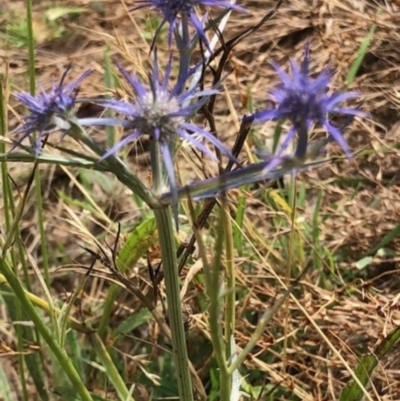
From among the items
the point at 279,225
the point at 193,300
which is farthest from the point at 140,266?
the point at 279,225

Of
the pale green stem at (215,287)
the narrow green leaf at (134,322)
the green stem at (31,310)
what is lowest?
the narrow green leaf at (134,322)

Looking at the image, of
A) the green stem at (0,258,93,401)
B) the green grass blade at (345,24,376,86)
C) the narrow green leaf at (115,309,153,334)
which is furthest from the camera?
the green grass blade at (345,24,376,86)

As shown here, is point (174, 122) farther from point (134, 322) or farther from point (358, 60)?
point (358, 60)

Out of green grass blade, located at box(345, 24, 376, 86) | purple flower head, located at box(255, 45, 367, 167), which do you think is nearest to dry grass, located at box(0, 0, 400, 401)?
green grass blade, located at box(345, 24, 376, 86)

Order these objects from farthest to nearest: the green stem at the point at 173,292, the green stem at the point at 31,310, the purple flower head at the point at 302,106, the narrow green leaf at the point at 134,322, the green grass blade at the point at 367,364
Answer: the narrow green leaf at the point at 134,322, the green grass blade at the point at 367,364, the green stem at the point at 31,310, the green stem at the point at 173,292, the purple flower head at the point at 302,106

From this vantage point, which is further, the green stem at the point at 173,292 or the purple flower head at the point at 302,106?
the green stem at the point at 173,292

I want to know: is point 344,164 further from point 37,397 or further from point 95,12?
point 95,12

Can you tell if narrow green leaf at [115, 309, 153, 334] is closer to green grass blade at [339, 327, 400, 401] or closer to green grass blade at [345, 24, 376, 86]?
green grass blade at [339, 327, 400, 401]

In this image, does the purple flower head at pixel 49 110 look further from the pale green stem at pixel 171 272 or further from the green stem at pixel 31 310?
the green stem at pixel 31 310

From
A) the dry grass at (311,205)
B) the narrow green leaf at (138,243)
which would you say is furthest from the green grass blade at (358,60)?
the narrow green leaf at (138,243)
